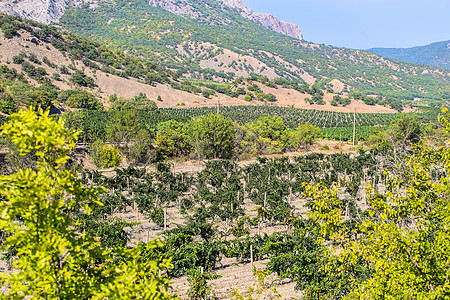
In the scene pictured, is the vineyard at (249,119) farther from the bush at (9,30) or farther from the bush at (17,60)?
the bush at (9,30)

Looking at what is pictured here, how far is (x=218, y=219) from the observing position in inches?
819

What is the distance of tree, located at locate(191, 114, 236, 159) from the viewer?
39.7 m

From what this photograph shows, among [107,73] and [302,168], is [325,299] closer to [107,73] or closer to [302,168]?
[302,168]

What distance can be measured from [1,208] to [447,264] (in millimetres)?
6278

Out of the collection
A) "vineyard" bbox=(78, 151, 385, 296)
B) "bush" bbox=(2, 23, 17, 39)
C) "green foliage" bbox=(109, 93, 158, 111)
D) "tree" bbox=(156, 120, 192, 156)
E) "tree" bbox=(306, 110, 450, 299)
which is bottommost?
"vineyard" bbox=(78, 151, 385, 296)

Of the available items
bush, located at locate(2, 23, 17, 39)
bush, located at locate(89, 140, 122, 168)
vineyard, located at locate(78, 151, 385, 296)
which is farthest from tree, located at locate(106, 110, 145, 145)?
bush, located at locate(2, 23, 17, 39)

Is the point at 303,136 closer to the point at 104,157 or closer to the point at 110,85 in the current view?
the point at 104,157

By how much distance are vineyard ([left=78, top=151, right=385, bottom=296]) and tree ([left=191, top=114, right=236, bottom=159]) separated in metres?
6.48

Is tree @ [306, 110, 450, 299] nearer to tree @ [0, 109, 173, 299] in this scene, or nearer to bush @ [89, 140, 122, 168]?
tree @ [0, 109, 173, 299]

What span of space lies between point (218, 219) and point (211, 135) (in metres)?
20.5

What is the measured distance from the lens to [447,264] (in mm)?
5051

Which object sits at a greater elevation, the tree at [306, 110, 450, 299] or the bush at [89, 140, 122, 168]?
the tree at [306, 110, 450, 299]

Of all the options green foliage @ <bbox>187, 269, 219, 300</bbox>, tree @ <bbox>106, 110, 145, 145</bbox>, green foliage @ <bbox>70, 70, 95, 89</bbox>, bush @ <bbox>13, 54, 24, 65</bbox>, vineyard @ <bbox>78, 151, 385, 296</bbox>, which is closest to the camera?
green foliage @ <bbox>187, 269, 219, 300</bbox>

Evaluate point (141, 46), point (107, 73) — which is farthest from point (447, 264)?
point (141, 46)
